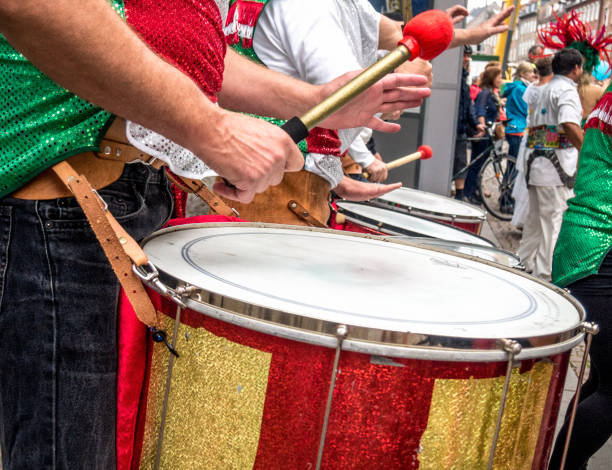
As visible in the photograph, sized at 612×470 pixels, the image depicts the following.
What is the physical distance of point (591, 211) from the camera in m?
2.05

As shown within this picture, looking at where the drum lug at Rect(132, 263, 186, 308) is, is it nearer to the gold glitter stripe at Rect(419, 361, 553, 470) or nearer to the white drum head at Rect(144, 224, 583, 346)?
the white drum head at Rect(144, 224, 583, 346)

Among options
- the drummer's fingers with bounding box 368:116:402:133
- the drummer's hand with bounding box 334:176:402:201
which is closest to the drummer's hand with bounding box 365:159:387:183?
the drummer's hand with bounding box 334:176:402:201

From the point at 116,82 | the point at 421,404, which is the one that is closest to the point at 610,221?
the point at 421,404

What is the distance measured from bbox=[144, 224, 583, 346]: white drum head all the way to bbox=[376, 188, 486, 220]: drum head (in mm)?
1677

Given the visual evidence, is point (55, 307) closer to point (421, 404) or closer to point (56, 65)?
point (56, 65)

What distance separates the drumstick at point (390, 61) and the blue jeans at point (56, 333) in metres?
0.30

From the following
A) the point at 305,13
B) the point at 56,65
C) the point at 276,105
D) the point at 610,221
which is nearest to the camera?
the point at 56,65

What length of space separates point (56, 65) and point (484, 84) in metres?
9.03

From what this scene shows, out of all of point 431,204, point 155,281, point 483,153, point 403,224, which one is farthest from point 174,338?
point 483,153

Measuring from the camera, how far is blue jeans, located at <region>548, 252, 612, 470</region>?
1.94m

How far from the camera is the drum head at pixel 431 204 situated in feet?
9.99

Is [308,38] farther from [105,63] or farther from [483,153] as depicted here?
[483,153]

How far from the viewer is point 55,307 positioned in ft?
3.18

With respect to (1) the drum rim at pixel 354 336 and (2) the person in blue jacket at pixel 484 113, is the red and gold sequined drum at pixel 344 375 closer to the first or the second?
(1) the drum rim at pixel 354 336
